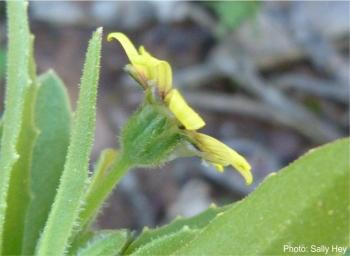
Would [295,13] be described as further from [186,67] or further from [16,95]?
[16,95]

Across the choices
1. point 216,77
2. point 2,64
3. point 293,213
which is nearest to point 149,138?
point 293,213

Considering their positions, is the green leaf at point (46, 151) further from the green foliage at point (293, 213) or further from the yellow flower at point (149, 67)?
the green foliage at point (293, 213)

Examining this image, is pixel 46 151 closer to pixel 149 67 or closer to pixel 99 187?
pixel 99 187

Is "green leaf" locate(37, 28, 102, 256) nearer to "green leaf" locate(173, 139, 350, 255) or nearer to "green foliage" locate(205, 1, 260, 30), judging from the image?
"green leaf" locate(173, 139, 350, 255)

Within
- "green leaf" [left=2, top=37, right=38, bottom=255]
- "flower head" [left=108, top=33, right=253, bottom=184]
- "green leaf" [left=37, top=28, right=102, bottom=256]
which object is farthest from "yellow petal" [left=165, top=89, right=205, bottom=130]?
"green leaf" [left=2, top=37, right=38, bottom=255]

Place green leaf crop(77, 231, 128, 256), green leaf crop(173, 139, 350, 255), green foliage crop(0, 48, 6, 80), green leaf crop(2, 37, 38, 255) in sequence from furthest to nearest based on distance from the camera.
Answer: green foliage crop(0, 48, 6, 80)
green leaf crop(2, 37, 38, 255)
green leaf crop(77, 231, 128, 256)
green leaf crop(173, 139, 350, 255)

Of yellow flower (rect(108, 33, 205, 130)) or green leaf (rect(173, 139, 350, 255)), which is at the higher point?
yellow flower (rect(108, 33, 205, 130))

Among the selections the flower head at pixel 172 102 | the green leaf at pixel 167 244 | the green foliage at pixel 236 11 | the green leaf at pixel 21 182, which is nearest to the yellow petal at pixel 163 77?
the flower head at pixel 172 102
